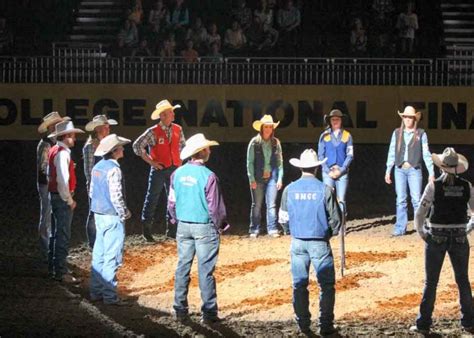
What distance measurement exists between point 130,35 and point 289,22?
13.9ft

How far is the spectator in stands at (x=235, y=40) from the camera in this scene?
26.7m

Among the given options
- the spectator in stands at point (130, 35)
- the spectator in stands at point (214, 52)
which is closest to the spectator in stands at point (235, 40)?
the spectator in stands at point (214, 52)

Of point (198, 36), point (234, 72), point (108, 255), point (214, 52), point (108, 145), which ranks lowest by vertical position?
point (108, 255)

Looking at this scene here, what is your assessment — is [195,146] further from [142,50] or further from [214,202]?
[142,50]

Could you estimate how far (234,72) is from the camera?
80.4 feet

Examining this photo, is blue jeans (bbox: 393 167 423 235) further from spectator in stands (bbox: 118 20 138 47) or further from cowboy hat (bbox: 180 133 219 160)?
spectator in stands (bbox: 118 20 138 47)

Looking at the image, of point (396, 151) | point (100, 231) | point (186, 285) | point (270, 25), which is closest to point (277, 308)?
point (186, 285)

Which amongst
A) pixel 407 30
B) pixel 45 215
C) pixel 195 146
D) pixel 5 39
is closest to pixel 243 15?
pixel 407 30

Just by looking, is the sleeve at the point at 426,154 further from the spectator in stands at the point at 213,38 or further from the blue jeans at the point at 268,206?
the spectator in stands at the point at 213,38

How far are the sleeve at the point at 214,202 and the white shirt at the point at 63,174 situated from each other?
2.52 metres

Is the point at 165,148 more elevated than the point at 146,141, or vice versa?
the point at 146,141

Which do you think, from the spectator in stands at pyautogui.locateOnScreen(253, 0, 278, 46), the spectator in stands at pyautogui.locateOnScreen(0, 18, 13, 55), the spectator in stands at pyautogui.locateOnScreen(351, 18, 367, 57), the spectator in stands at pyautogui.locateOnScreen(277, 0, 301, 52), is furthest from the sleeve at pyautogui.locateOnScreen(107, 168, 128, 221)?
the spectator in stands at pyautogui.locateOnScreen(0, 18, 13, 55)

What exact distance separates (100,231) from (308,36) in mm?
16992

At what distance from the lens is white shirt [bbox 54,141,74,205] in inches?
496
